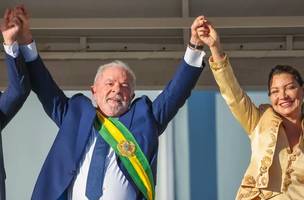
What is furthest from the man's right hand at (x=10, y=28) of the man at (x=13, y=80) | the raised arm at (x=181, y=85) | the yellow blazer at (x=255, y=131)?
the yellow blazer at (x=255, y=131)

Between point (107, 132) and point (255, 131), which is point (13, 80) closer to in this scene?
point (107, 132)

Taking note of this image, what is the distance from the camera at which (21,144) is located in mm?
4043

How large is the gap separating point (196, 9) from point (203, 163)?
764mm

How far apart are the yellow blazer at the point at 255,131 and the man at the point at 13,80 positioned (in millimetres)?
716

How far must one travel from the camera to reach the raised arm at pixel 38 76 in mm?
3205

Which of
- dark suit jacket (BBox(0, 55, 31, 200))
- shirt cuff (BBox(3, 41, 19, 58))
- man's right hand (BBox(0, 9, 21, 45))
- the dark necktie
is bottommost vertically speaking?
the dark necktie

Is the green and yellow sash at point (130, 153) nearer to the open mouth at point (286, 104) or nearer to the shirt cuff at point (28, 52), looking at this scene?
the shirt cuff at point (28, 52)

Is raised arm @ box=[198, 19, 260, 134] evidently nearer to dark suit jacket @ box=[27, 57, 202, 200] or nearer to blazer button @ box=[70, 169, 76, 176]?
dark suit jacket @ box=[27, 57, 202, 200]

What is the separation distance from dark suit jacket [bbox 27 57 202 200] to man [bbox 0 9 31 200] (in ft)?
0.33

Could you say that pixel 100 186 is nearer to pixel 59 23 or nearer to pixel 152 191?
pixel 152 191

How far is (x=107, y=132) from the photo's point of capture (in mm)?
3180

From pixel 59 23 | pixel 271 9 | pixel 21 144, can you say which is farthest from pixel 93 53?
pixel 271 9

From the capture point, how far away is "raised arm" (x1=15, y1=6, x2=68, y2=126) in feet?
10.5

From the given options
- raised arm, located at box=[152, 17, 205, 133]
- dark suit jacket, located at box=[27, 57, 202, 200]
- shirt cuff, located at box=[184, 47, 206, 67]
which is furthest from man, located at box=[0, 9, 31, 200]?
shirt cuff, located at box=[184, 47, 206, 67]
